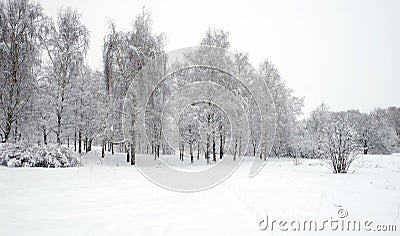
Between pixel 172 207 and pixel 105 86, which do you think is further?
pixel 105 86

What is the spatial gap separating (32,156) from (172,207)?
31.8ft

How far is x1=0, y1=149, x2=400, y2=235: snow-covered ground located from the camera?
178 inches

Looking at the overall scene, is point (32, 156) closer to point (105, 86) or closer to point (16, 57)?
point (16, 57)

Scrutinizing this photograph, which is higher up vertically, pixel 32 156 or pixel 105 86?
pixel 105 86

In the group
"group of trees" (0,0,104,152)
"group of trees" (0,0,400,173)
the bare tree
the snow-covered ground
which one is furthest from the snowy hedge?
the bare tree

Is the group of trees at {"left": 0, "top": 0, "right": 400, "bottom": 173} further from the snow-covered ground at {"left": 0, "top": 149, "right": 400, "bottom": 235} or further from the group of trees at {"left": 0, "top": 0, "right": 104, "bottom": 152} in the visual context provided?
the snow-covered ground at {"left": 0, "top": 149, "right": 400, "bottom": 235}

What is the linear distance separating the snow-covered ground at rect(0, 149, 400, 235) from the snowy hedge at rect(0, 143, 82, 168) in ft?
12.6

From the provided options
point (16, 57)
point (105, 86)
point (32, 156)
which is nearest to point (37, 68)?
point (16, 57)

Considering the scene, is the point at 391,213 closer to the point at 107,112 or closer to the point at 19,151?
the point at 19,151

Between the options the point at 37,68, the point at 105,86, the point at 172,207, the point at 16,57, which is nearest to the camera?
the point at 172,207

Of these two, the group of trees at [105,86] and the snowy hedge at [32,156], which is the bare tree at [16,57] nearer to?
the group of trees at [105,86]

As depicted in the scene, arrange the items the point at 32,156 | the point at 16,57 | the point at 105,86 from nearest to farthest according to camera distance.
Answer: the point at 32,156
the point at 16,57
the point at 105,86

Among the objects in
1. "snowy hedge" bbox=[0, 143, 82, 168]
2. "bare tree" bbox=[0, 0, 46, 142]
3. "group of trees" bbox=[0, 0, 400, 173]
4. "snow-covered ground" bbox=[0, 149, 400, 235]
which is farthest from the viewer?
"group of trees" bbox=[0, 0, 400, 173]

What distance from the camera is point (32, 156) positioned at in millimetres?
12641
